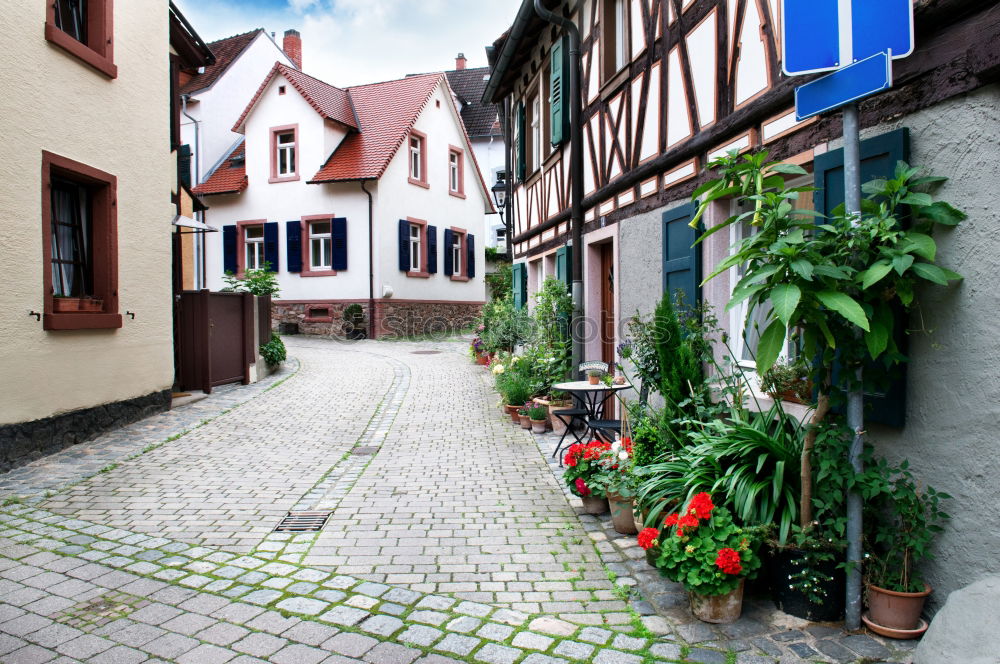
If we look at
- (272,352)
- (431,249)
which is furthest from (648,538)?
(431,249)

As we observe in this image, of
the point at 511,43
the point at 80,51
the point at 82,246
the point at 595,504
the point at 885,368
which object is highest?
the point at 511,43

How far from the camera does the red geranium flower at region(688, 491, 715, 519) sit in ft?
11.1

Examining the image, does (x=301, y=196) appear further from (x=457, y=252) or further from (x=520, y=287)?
(x=520, y=287)

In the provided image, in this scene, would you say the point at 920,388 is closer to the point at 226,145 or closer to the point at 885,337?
the point at 885,337

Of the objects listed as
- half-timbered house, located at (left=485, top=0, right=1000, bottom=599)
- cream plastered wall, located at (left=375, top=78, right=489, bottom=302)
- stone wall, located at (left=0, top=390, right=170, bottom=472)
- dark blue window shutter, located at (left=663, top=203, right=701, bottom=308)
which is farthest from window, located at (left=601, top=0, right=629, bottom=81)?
cream plastered wall, located at (left=375, top=78, right=489, bottom=302)

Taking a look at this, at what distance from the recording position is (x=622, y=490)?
14.3 feet

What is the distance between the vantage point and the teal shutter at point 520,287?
13344 millimetres

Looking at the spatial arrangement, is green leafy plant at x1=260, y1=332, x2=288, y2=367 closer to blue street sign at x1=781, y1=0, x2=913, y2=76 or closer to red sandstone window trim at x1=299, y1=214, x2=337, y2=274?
red sandstone window trim at x1=299, y1=214, x2=337, y2=274

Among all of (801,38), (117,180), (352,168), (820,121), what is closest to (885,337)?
(801,38)

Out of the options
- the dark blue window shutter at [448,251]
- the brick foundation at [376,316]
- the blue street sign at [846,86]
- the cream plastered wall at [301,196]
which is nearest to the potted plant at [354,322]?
the brick foundation at [376,316]

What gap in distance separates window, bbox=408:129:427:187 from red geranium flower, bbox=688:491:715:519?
19100 millimetres

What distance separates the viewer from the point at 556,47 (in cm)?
912

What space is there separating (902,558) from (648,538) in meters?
1.15

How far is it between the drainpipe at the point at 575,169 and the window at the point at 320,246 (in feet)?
42.9
